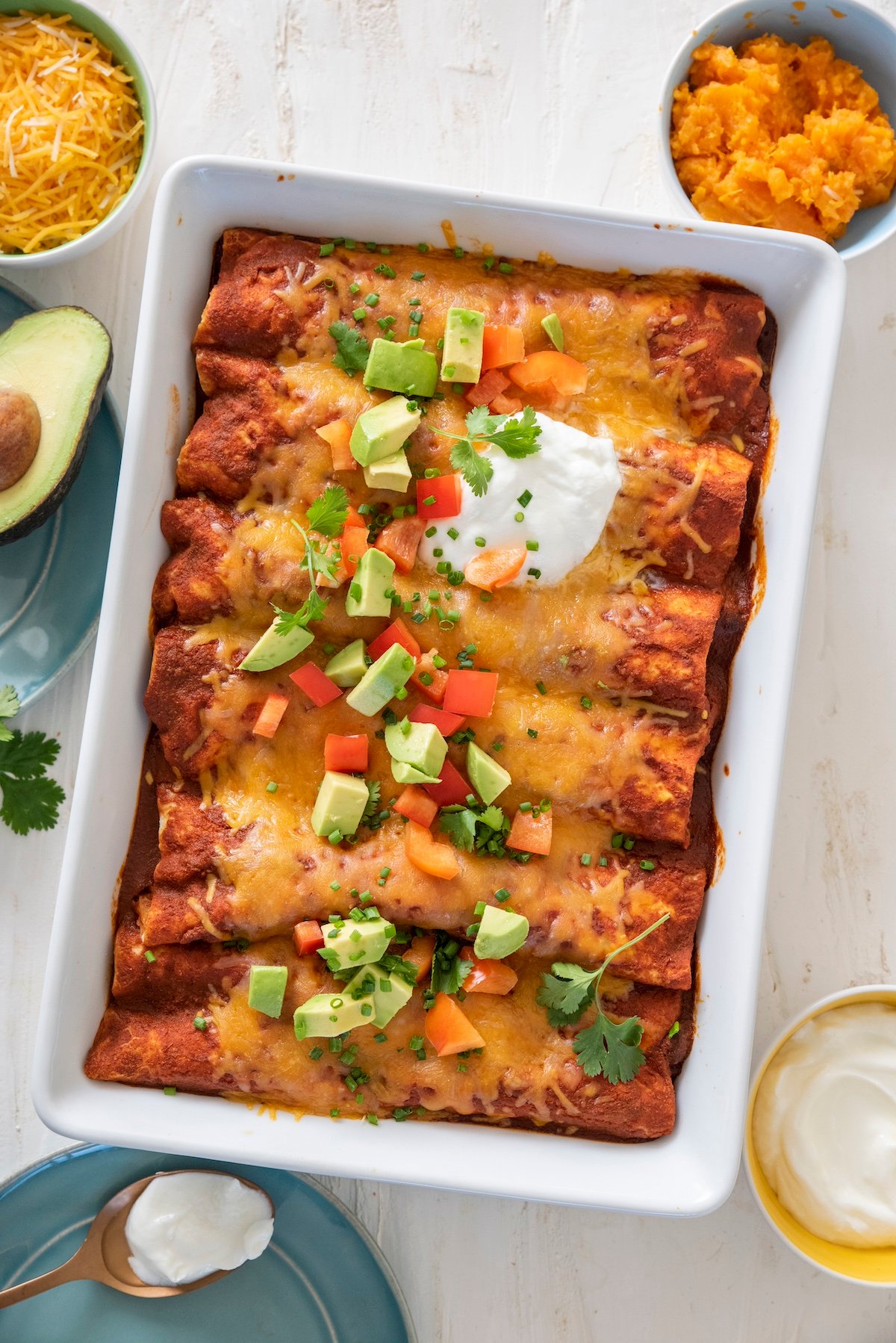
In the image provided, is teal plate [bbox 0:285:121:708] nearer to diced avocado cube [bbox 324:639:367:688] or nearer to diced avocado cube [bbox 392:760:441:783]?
diced avocado cube [bbox 324:639:367:688]

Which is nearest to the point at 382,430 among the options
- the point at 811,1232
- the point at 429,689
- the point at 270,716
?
the point at 429,689

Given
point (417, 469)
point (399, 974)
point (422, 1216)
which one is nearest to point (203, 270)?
point (417, 469)

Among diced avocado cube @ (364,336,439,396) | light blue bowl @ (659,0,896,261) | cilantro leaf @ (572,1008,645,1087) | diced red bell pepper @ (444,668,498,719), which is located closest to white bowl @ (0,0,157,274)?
diced avocado cube @ (364,336,439,396)

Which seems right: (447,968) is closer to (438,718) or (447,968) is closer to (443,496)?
(438,718)

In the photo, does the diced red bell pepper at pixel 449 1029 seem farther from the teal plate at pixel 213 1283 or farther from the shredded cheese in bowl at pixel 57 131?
the shredded cheese in bowl at pixel 57 131

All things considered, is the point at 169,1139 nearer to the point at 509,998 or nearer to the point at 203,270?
the point at 509,998
